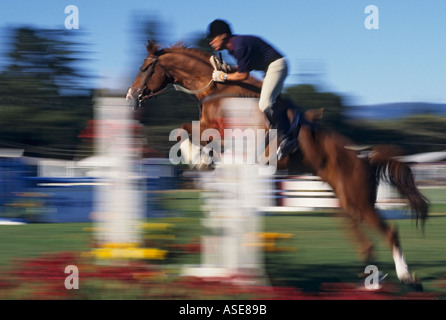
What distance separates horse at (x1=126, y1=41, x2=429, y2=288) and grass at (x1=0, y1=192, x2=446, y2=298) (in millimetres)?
374

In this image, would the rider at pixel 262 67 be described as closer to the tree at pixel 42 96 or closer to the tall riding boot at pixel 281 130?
the tall riding boot at pixel 281 130

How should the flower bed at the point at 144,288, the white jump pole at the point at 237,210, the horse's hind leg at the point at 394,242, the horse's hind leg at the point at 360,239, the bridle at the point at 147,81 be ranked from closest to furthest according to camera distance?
the flower bed at the point at 144,288 < the white jump pole at the point at 237,210 < the horse's hind leg at the point at 394,242 < the horse's hind leg at the point at 360,239 < the bridle at the point at 147,81

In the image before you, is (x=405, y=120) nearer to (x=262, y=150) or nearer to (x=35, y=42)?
(x=35, y=42)

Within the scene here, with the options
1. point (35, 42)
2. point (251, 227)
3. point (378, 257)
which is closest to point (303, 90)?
point (35, 42)

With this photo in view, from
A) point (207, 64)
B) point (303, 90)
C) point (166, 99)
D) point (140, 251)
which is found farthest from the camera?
point (303, 90)

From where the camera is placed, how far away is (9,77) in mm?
35594

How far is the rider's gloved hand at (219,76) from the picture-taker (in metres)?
5.26

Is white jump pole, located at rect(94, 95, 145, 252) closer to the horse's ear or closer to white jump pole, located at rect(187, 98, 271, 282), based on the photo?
white jump pole, located at rect(187, 98, 271, 282)

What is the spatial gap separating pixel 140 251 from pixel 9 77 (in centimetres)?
3382

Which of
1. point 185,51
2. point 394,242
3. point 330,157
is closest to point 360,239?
point 394,242

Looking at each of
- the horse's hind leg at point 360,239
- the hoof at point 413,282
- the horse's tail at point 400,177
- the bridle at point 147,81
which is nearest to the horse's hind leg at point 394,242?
the hoof at point 413,282

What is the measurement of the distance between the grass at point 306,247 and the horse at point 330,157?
1.23 feet

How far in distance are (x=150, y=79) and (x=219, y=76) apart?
751 mm

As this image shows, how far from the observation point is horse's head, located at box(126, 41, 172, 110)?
5641mm
